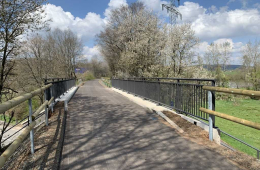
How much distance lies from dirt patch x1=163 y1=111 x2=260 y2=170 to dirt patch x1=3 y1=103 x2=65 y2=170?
9.36 feet

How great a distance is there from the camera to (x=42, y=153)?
3.51 m

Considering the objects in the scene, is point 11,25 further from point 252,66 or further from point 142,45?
point 252,66

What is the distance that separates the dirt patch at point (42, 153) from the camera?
3094 millimetres

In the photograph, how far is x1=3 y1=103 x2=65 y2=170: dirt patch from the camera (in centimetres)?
309

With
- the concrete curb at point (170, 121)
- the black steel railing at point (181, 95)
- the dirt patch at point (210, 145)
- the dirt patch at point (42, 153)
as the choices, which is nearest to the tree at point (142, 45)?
the black steel railing at point (181, 95)

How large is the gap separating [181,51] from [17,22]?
1142 centimetres

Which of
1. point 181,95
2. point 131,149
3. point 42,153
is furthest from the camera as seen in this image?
point 181,95

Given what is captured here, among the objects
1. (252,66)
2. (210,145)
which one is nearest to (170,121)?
(210,145)

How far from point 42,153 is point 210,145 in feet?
10.6

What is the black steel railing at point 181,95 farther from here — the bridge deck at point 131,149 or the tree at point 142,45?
the tree at point 142,45

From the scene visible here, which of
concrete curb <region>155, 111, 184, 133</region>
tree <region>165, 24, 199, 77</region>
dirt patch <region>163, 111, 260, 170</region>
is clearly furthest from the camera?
tree <region>165, 24, 199, 77</region>

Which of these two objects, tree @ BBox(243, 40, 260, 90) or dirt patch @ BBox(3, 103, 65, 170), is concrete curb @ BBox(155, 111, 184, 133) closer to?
dirt patch @ BBox(3, 103, 65, 170)

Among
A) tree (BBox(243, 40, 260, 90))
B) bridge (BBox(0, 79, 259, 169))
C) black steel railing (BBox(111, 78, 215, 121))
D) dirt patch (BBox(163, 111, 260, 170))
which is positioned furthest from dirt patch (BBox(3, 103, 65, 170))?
tree (BBox(243, 40, 260, 90))

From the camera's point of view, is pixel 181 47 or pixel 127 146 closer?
pixel 127 146
